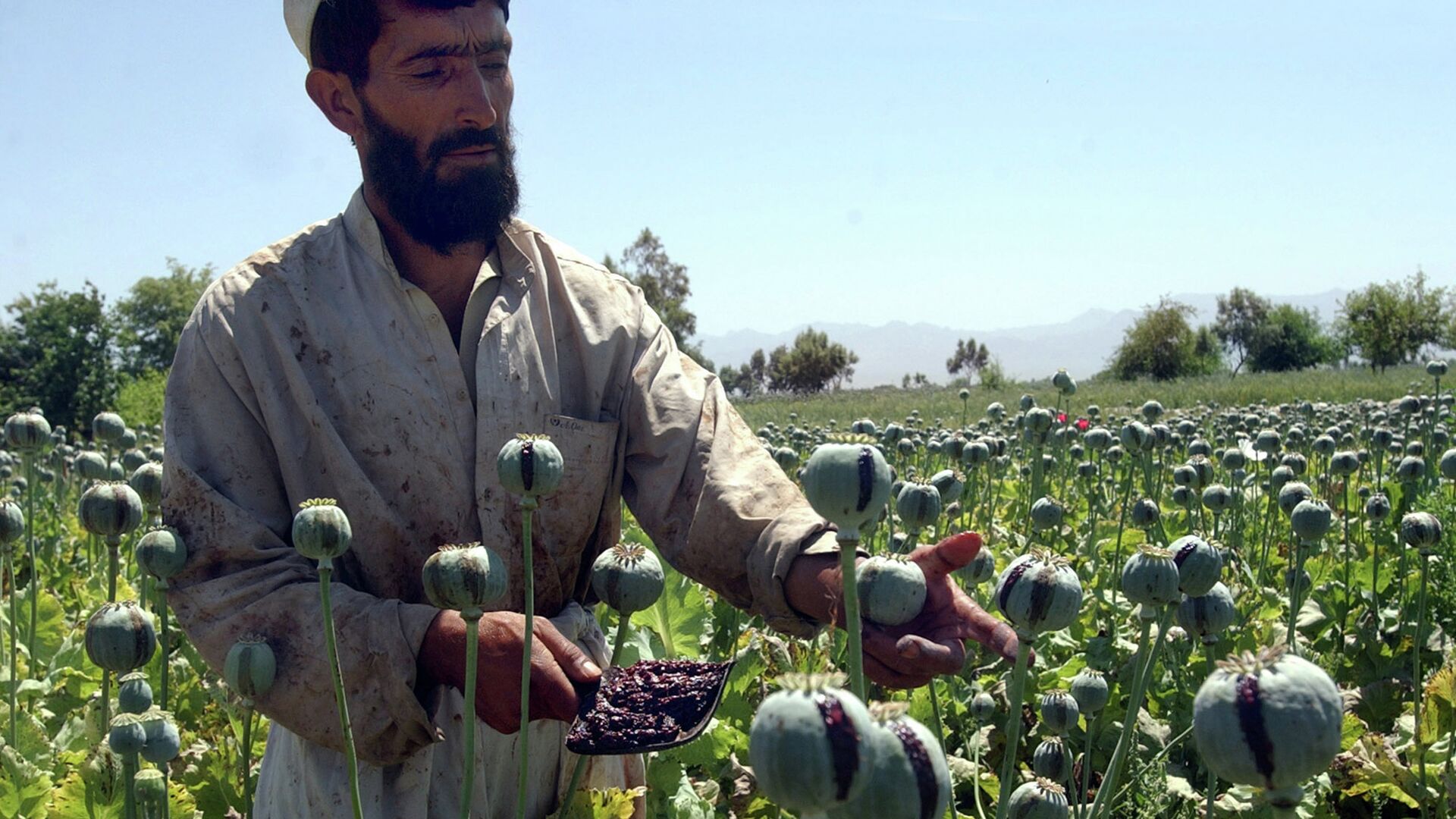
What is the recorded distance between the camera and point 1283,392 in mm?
21391

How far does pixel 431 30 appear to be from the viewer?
109 inches

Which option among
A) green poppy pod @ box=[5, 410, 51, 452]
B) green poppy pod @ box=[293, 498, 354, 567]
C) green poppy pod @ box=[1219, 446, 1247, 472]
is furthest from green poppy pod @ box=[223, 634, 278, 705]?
green poppy pod @ box=[1219, 446, 1247, 472]

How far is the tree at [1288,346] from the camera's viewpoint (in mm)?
71625

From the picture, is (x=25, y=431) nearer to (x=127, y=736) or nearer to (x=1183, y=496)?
(x=127, y=736)

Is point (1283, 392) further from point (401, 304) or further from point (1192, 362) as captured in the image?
point (1192, 362)

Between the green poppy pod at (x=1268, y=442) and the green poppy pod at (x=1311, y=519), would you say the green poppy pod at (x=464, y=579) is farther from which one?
the green poppy pod at (x=1268, y=442)

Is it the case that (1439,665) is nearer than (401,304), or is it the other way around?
(401,304)

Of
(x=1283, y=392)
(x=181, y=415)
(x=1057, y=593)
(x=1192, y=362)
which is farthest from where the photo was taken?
(x=1192, y=362)

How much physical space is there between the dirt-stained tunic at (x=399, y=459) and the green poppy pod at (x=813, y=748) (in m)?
1.53

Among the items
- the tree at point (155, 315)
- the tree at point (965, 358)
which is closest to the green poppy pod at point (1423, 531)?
the tree at point (155, 315)

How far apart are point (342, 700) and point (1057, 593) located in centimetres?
108

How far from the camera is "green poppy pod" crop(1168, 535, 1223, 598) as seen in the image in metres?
1.74

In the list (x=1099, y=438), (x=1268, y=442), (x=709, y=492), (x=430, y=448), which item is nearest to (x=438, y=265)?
(x=430, y=448)

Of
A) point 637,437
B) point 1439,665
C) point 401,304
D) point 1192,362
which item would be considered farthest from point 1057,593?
point 1192,362
